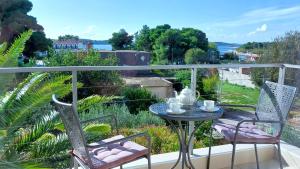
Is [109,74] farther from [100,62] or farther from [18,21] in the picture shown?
[18,21]

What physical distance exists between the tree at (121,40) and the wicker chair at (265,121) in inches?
1223

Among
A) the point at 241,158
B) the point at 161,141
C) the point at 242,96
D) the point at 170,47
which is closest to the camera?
the point at 241,158

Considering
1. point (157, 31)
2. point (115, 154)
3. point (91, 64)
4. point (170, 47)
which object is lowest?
point (115, 154)

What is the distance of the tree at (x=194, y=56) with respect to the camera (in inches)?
1143

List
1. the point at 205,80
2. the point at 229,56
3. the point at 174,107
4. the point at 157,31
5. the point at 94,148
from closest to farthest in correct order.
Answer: the point at 94,148 < the point at 174,107 < the point at 205,80 < the point at 229,56 < the point at 157,31

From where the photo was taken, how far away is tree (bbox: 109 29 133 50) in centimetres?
3419

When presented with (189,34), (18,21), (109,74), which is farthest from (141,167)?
(189,34)

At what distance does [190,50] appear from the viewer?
1233 inches

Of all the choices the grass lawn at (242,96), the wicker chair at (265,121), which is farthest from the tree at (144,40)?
the wicker chair at (265,121)

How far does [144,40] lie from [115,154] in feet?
119

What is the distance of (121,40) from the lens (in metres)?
35.1

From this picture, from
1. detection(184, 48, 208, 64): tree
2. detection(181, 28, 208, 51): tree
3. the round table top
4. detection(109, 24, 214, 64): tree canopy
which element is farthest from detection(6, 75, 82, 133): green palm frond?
detection(181, 28, 208, 51): tree

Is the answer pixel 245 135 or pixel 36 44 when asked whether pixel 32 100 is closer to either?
pixel 245 135

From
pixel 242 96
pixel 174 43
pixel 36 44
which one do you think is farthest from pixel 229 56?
pixel 242 96
